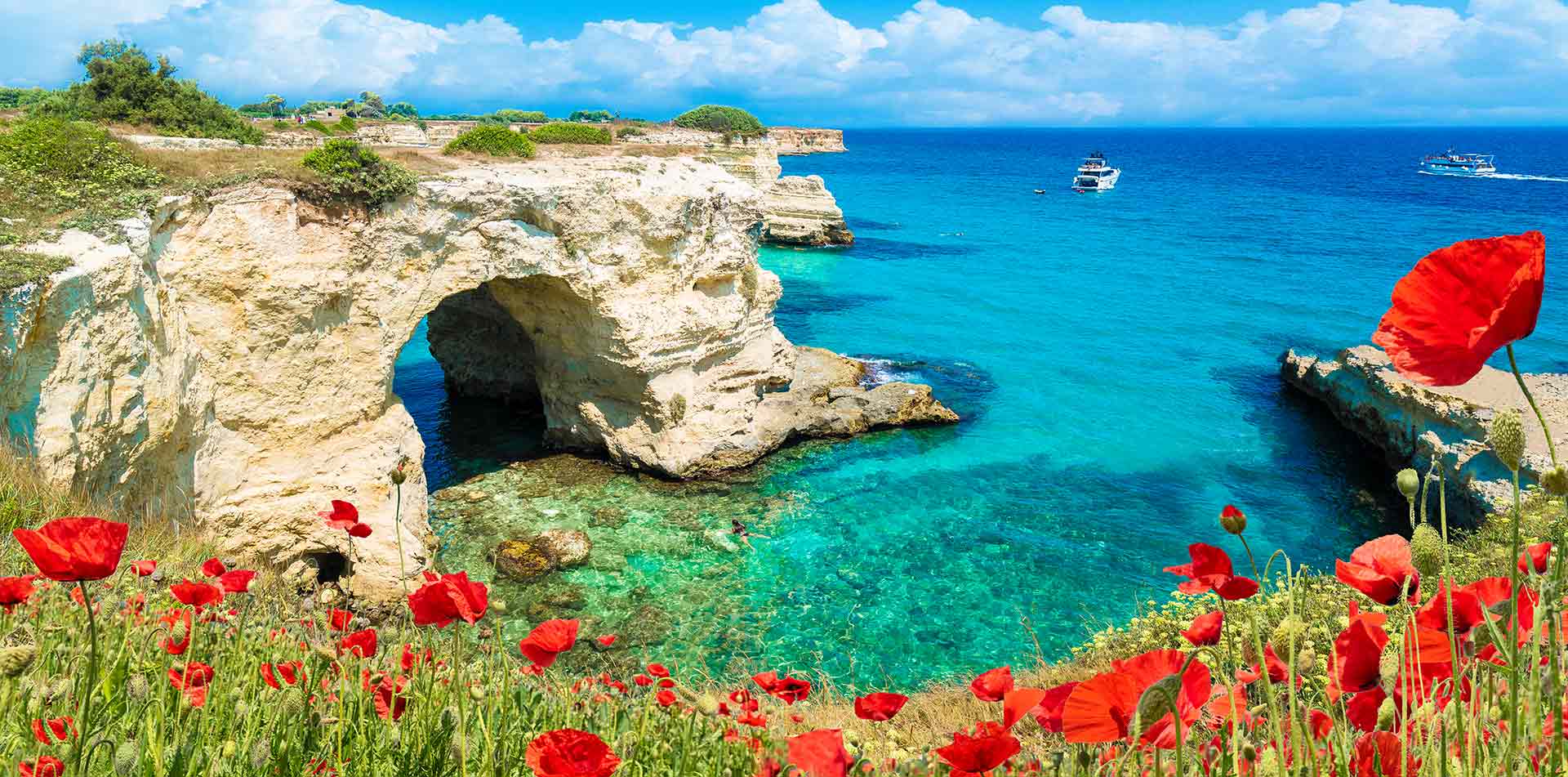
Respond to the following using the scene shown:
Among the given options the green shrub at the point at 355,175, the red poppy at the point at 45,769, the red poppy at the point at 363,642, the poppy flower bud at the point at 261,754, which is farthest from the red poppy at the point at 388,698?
the green shrub at the point at 355,175

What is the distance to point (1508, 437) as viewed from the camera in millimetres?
1684

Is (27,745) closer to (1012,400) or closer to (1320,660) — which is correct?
(1320,660)

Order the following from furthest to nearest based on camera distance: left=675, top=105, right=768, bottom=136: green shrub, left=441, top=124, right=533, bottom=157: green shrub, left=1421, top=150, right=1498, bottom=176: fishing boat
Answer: left=1421, top=150, right=1498, bottom=176: fishing boat < left=675, top=105, right=768, bottom=136: green shrub < left=441, top=124, right=533, bottom=157: green shrub

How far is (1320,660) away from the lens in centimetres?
797

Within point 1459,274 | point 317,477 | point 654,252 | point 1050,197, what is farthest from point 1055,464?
point 1050,197

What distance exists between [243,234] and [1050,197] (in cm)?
6956

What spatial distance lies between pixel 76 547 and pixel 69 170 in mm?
12326

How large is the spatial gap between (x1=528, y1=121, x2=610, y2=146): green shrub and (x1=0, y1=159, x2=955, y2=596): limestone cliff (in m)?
3.50

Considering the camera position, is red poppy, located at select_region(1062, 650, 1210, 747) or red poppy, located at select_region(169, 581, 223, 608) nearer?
red poppy, located at select_region(1062, 650, 1210, 747)

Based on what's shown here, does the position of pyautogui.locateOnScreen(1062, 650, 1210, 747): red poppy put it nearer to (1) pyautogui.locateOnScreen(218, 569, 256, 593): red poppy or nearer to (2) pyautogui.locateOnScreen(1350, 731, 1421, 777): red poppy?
(2) pyautogui.locateOnScreen(1350, 731, 1421, 777): red poppy

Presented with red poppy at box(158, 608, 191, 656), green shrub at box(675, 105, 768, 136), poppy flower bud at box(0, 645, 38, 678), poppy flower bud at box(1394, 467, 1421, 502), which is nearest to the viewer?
poppy flower bud at box(1394, 467, 1421, 502)

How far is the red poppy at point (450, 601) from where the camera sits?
101 inches

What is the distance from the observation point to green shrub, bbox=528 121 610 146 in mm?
20984

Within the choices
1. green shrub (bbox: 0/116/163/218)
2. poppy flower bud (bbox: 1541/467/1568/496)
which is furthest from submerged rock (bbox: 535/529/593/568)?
poppy flower bud (bbox: 1541/467/1568/496)
